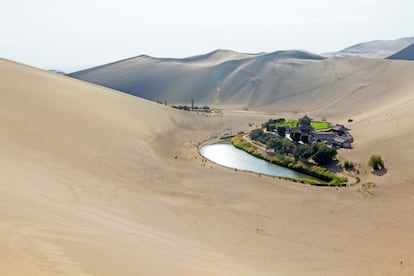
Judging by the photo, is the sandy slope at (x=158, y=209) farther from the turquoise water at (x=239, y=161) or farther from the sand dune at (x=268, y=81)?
the sand dune at (x=268, y=81)

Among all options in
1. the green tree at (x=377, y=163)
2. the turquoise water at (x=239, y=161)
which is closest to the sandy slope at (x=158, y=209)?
the green tree at (x=377, y=163)

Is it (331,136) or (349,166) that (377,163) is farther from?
(331,136)

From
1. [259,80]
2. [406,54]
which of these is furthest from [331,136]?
[406,54]

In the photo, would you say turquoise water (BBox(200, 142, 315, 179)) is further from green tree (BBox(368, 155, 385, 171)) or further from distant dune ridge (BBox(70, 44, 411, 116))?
distant dune ridge (BBox(70, 44, 411, 116))

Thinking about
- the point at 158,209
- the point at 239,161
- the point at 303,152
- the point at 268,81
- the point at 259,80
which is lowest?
the point at 158,209

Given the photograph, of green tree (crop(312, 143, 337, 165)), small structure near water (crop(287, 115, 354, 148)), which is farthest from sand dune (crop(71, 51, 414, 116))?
green tree (crop(312, 143, 337, 165))

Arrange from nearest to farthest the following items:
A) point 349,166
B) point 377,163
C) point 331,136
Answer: point 377,163
point 349,166
point 331,136

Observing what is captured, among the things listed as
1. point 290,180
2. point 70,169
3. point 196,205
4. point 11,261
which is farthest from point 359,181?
point 11,261
